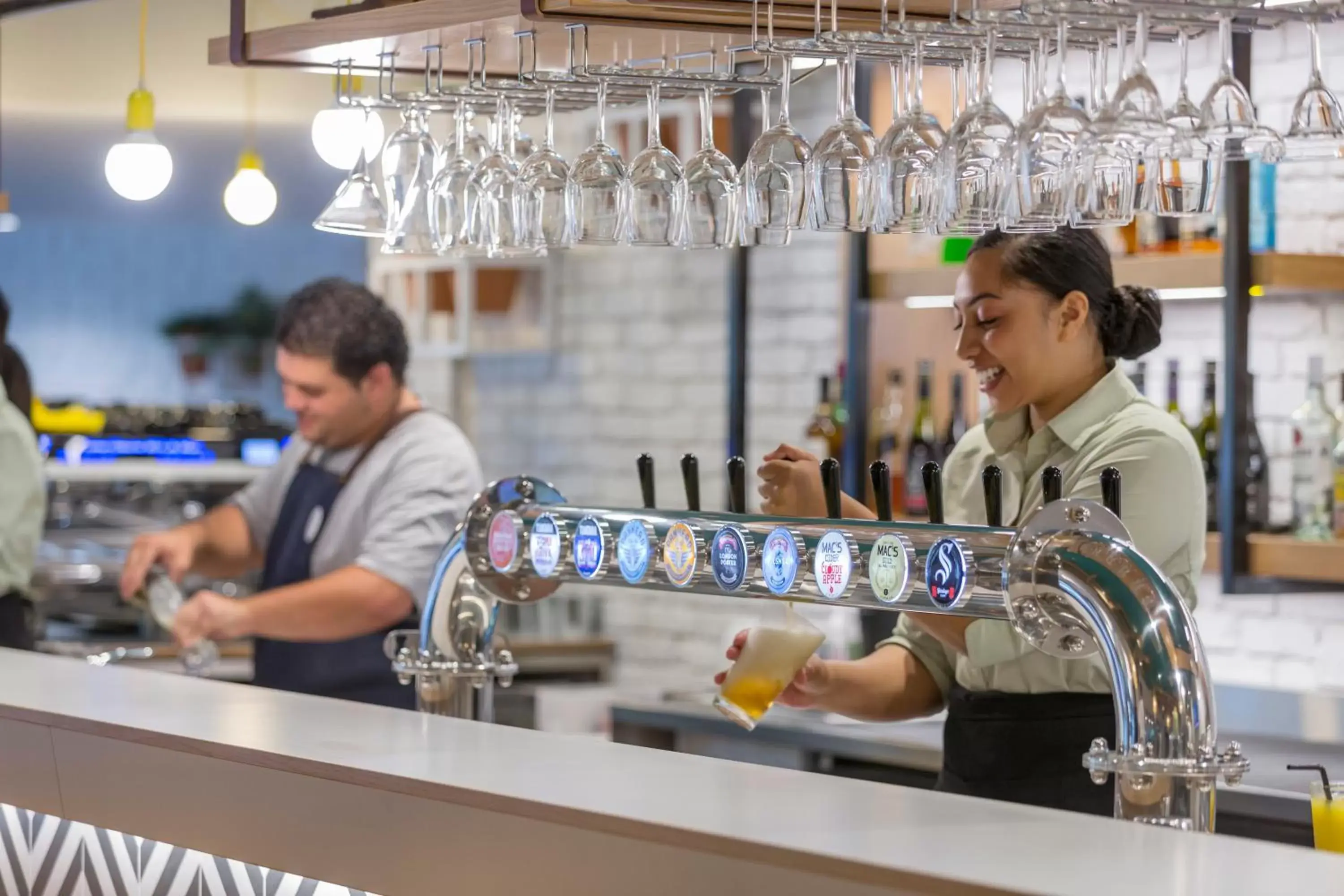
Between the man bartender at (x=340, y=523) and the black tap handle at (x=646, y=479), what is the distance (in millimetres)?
876

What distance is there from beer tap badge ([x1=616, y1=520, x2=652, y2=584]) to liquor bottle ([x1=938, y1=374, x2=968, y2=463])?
2241 millimetres

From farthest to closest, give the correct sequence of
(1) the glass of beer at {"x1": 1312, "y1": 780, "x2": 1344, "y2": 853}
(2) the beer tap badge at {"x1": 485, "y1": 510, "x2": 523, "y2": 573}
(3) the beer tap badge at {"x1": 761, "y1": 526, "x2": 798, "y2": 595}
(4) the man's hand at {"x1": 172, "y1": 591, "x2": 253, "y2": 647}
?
(4) the man's hand at {"x1": 172, "y1": 591, "x2": 253, "y2": 647} < (2) the beer tap badge at {"x1": 485, "y1": 510, "x2": 523, "y2": 573} < (3) the beer tap badge at {"x1": 761, "y1": 526, "x2": 798, "y2": 595} < (1) the glass of beer at {"x1": 1312, "y1": 780, "x2": 1344, "y2": 853}

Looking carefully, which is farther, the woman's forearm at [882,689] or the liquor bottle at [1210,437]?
the liquor bottle at [1210,437]

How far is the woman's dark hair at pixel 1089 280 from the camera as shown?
2.48 m

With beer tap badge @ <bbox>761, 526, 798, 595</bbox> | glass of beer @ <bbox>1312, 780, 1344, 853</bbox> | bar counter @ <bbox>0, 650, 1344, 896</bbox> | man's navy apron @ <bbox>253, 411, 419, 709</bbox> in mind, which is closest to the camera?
bar counter @ <bbox>0, 650, 1344, 896</bbox>

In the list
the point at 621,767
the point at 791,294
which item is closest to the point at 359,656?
the point at 621,767

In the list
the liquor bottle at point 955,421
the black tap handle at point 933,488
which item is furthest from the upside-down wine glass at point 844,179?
the liquor bottle at point 955,421

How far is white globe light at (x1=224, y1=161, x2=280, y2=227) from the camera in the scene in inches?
160

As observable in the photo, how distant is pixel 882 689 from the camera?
101 inches

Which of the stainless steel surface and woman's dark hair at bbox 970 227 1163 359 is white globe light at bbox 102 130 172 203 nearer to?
woman's dark hair at bbox 970 227 1163 359

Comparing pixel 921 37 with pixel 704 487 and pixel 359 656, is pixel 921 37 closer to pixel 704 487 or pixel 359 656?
pixel 359 656

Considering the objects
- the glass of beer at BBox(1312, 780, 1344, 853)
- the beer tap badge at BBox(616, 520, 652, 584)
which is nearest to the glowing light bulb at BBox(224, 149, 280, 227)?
the beer tap badge at BBox(616, 520, 652, 584)

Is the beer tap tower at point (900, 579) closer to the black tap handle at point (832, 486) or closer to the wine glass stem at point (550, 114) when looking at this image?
the black tap handle at point (832, 486)

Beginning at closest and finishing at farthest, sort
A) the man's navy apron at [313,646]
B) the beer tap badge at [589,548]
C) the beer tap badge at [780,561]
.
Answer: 1. the beer tap badge at [780,561]
2. the beer tap badge at [589,548]
3. the man's navy apron at [313,646]
